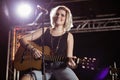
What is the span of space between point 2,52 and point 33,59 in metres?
1.68

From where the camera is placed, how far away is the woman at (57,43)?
4820mm

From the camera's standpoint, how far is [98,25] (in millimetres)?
5707

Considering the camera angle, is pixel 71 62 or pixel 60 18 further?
pixel 60 18

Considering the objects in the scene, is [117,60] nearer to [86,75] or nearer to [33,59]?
[86,75]

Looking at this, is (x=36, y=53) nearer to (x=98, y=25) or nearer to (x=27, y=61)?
(x=27, y=61)

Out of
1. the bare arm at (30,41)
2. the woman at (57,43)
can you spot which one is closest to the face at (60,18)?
the woman at (57,43)

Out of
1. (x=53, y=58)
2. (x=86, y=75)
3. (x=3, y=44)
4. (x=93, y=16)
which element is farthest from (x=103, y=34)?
Answer: (x=3, y=44)

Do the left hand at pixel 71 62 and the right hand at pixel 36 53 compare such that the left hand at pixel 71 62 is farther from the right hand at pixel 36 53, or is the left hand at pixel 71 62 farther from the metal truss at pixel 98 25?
the metal truss at pixel 98 25

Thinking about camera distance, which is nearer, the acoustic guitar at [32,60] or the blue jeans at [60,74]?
the acoustic guitar at [32,60]

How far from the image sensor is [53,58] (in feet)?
15.6

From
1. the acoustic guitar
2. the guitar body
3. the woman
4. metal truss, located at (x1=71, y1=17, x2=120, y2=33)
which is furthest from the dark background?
the guitar body

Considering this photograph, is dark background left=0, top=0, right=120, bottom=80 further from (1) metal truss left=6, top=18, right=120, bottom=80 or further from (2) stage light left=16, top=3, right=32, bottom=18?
(2) stage light left=16, top=3, right=32, bottom=18

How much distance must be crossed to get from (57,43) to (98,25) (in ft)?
3.41

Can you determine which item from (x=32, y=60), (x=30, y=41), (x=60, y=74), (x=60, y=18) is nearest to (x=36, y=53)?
(x=32, y=60)
